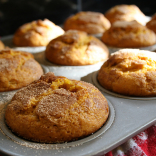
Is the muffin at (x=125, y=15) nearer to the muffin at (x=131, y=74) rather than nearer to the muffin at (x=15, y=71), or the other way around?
the muffin at (x=131, y=74)

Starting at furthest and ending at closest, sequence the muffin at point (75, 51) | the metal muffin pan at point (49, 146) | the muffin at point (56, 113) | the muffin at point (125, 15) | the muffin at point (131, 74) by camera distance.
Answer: the muffin at point (125, 15) → the muffin at point (75, 51) → the muffin at point (131, 74) → the muffin at point (56, 113) → the metal muffin pan at point (49, 146)

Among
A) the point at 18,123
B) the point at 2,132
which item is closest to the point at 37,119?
Result: the point at 18,123

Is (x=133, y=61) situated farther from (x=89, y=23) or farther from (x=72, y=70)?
(x=89, y=23)

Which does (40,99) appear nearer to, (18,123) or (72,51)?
(18,123)

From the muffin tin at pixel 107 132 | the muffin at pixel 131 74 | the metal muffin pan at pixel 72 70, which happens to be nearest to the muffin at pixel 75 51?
the metal muffin pan at pixel 72 70

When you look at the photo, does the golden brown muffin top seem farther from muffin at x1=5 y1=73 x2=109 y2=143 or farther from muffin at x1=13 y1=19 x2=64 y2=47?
muffin at x1=13 y1=19 x2=64 y2=47

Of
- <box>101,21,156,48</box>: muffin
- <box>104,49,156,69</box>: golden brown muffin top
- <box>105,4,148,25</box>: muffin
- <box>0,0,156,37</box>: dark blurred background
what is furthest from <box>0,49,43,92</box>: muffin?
<box>105,4,148,25</box>: muffin
